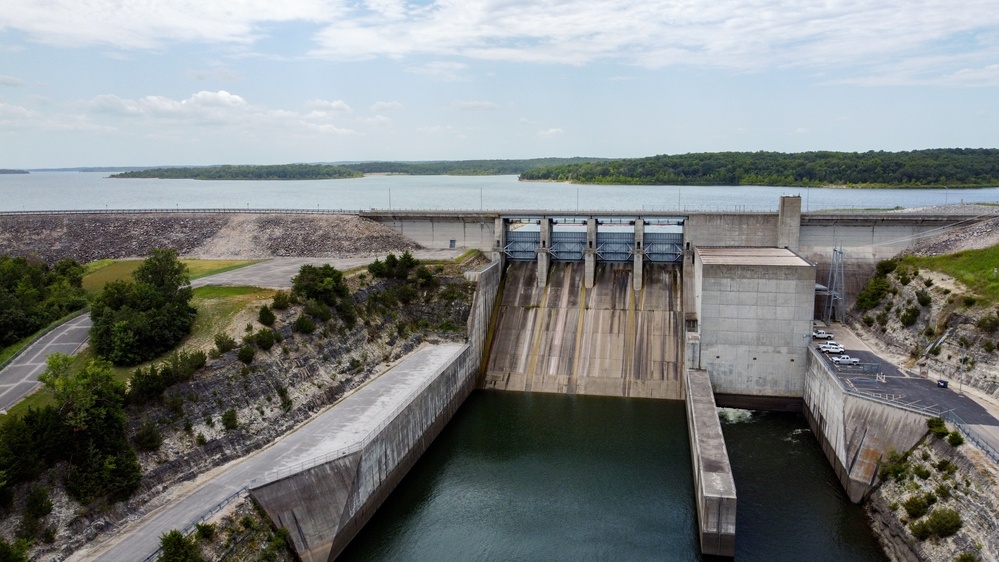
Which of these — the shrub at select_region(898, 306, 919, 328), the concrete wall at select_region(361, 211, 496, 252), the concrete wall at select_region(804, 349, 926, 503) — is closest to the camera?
the concrete wall at select_region(804, 349, 926, 503)

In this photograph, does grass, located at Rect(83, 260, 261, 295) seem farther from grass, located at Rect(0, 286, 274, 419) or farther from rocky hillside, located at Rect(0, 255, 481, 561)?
rocky hillside, located at Rect(0, 255, 481, 561)

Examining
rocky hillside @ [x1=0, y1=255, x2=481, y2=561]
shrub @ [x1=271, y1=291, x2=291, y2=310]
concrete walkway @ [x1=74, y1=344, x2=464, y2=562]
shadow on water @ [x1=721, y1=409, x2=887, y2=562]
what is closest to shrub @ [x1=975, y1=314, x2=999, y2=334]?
shadow on water @ [x1=721, y1=409, x2=887, y2=562]

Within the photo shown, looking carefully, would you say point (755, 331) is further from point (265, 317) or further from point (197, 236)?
point (197, 236)

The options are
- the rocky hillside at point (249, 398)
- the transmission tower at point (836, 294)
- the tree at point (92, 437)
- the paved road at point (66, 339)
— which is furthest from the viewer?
the transmission tower at point (836, 294)

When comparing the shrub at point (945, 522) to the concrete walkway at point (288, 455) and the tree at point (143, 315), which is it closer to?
the concrete walkway at point (288, 455)

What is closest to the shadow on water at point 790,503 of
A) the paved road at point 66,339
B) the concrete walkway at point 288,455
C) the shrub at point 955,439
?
the shrub at point 955,439

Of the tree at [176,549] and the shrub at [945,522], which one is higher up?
the tree at [176,549]

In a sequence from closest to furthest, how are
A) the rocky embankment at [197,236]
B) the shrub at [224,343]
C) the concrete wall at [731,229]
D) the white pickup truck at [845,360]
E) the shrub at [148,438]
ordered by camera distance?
the shrub at [148,438], the shrub at [224,343], the white pickup truck at [845,360], the concrete wall at [731,229], the rocky embankment at [197,236]

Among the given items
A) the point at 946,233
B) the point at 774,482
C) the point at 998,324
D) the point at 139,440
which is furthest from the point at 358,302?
the point at 946,233
